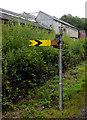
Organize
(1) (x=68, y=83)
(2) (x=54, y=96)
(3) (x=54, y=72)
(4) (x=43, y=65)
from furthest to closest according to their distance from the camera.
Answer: (3) (x=54, y=72), (1) (x=68, y=83), (4) (x=43, y=65), (2) (x=54, y=96)

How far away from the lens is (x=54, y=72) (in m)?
7.27

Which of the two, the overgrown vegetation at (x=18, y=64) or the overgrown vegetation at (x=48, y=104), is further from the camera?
the overgrown vegetation at (x=18, y=64)

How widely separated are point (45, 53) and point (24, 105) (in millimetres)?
2662

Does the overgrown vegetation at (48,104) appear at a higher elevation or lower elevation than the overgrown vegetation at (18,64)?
lower

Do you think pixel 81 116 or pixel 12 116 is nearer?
pixel 81 116

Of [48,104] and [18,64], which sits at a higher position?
[18,64]

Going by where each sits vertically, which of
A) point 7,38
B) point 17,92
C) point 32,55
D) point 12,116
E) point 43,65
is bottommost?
point 12,116

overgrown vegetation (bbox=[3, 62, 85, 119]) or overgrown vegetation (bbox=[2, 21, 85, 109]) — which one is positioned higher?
overgrown vegetation (bbox=[2, 21, 85, 109])

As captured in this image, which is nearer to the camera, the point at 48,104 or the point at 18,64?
the point at 48,104

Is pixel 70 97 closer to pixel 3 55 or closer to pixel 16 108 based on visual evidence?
pixel 16 108

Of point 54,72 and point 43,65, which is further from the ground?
point 43,65

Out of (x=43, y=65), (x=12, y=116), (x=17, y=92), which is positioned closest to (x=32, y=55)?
(x=43, y=65)

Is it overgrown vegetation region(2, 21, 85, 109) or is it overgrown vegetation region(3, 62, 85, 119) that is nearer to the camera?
overgrown vegetation region(3, 62, 85, 119)

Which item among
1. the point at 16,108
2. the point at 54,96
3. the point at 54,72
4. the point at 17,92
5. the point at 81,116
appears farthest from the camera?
the point at 54,72
